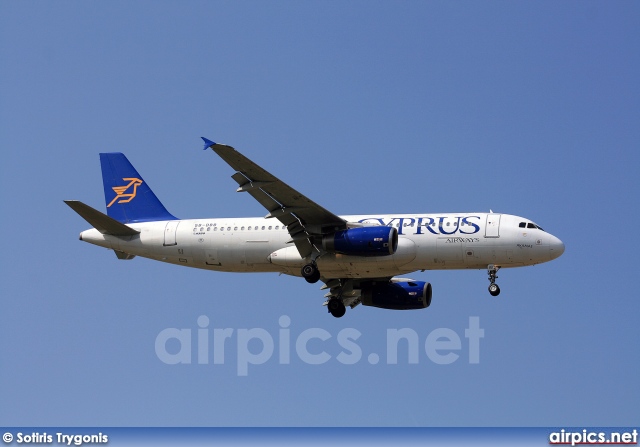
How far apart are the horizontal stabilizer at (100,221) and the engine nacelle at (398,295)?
11690 millimetres

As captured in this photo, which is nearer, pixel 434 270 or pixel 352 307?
pixel 434 270

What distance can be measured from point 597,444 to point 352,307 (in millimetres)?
15835

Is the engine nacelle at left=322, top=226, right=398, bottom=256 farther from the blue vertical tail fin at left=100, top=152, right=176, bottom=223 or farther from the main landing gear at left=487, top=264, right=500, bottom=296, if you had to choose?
the blue vertical tail fin at left=100, top=152, right=176, bottom=223

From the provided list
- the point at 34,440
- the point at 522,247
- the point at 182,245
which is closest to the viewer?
the point at 34,440

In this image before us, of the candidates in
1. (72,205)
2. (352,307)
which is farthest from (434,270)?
(72,205)

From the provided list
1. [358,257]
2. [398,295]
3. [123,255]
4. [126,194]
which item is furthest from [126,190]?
[398,295]

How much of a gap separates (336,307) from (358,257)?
→ 6.37 metres

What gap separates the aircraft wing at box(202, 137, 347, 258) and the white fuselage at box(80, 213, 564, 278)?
0.93m

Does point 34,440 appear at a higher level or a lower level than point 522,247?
lower

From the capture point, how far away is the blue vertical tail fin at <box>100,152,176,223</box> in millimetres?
63531

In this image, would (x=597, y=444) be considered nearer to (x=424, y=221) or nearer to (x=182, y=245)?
(x=424, y=221)

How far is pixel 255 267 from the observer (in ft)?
198

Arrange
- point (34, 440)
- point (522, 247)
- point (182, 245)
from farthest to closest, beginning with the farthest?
point (182, 245)
point (522, 247)
point (34, 440)

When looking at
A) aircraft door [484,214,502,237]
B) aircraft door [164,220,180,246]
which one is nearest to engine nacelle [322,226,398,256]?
aircraft door [484,214,502,237]
